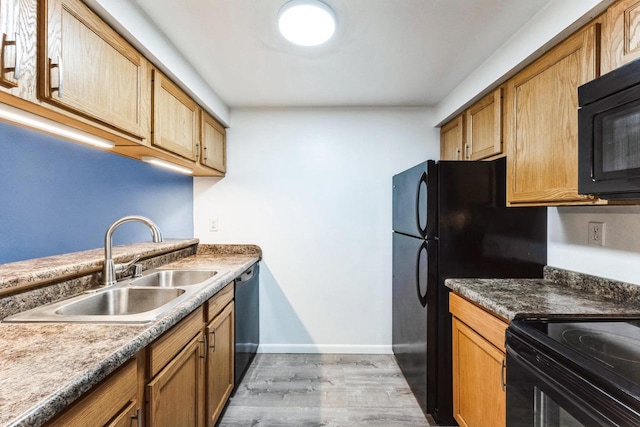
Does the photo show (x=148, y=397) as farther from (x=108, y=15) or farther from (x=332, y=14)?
(x=332, y=14)

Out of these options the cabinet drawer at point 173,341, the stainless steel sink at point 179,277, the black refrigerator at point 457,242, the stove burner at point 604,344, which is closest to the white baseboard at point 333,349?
→ the black refrigerator at point 457,242

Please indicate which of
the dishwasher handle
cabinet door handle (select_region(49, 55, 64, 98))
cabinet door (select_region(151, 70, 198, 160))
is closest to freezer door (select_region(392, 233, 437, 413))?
the dishwasher handle

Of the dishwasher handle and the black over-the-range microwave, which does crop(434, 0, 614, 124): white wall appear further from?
the dishwasher handle

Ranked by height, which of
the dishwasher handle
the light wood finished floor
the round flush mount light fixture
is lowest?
the light wood finished floor

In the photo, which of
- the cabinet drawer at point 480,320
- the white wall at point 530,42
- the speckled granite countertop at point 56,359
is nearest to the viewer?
the speckled granite countertop at point 56,359

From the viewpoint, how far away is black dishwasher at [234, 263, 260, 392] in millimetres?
2221

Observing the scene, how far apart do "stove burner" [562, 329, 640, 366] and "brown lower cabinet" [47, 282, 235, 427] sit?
1400mm

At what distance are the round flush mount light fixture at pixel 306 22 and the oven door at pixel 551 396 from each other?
5.16 ft

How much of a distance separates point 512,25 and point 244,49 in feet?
4.58

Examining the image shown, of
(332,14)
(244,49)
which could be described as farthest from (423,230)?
(244,49)

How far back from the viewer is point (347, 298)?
9.55 feet

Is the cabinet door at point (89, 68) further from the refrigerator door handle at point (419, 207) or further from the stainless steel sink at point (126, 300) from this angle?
the refrigerator door handle at point (419, 207)

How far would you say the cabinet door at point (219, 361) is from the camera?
1.70m

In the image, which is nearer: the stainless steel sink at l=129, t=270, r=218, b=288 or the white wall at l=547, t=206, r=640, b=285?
the white wall at l=547, t=206, r=640, b=285
